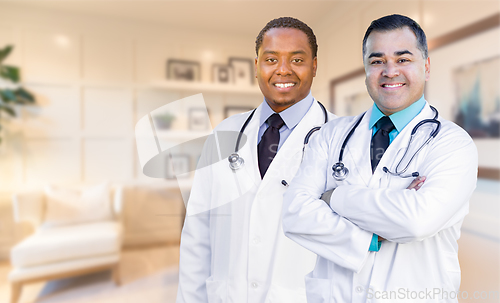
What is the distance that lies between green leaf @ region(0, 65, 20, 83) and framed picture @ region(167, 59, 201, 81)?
0.95 m

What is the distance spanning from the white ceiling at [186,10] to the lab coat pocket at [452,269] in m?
Result: 0.88

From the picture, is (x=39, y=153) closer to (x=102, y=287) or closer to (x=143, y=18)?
(x=102, y=287)

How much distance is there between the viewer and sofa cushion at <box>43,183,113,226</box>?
5.35 ft

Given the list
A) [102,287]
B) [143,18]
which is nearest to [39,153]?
[102,287]

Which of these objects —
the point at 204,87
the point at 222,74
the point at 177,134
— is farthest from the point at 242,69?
the point at 177,134

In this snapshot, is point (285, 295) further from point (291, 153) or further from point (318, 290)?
point (291, 153)

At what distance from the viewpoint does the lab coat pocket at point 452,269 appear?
0.44 m

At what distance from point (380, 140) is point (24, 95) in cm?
205

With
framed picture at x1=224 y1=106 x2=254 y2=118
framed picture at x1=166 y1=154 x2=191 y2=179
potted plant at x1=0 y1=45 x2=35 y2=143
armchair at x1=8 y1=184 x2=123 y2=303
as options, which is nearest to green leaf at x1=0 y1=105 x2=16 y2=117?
potted plant at x1=0 y1=45 x2=35 y2=143

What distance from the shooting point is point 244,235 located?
65cm

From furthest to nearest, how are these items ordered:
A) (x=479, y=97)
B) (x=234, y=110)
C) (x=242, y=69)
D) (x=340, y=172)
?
1. (x=242, y=69)
2. (x=234, y=110)
3. (x=479, y=97)
4. (x=340, y=172)

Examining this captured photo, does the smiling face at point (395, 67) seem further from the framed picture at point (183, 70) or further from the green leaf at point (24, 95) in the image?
the green leaf at point (24, 95)

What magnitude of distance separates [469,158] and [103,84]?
6.22ft

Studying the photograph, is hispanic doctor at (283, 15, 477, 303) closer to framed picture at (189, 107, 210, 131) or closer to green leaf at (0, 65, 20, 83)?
framed picture at (189, 107, 210, 131)
